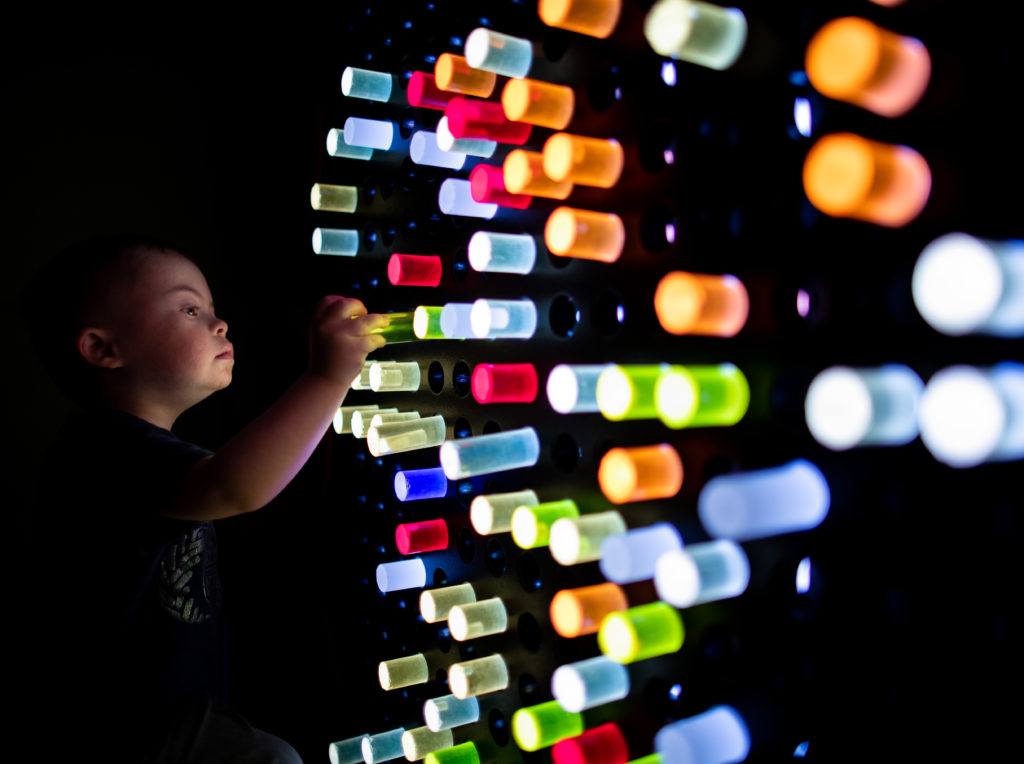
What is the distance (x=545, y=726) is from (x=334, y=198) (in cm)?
52

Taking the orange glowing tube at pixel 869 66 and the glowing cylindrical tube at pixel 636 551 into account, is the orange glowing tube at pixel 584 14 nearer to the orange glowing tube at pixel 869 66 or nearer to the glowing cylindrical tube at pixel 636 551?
the orange glowing tube at pixel 869 66

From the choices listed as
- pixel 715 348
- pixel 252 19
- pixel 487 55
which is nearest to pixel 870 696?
pixel 715 348

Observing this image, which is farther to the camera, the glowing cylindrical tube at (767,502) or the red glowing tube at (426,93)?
the red glowing tube at (426,93)

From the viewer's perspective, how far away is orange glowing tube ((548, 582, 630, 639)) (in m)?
0.49

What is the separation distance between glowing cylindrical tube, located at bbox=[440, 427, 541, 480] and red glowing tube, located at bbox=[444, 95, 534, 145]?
21cm

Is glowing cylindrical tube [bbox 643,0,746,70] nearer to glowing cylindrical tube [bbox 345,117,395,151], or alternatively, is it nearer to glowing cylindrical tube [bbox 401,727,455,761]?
glowing cylindrical tube [bbox 345,117,395,151]

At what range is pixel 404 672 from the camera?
705 mm

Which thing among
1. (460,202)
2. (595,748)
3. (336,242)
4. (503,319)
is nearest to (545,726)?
(595,748)

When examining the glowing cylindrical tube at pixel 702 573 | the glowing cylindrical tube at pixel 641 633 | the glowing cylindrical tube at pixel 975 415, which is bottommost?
the glowing cylindrical tube at pixel 641 633

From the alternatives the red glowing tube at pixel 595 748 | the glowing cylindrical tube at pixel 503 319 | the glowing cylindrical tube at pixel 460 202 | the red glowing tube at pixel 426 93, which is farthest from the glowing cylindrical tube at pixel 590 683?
the red glowing tube at pixel 426 93

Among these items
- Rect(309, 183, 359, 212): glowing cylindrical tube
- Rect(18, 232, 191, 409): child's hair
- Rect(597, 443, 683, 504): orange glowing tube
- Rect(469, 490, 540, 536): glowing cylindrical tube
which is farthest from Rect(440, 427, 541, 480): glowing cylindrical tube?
Rect(18, 232, 191, 409): child's hair

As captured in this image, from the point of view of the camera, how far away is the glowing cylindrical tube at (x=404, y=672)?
70 cm

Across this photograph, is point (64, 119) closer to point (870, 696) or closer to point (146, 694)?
point (146, 694)

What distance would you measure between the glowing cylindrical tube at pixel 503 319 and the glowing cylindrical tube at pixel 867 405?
24 cm
